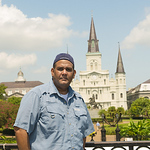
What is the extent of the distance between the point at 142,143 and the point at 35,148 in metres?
1.88

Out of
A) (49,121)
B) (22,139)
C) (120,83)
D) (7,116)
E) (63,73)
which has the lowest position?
(7,116)

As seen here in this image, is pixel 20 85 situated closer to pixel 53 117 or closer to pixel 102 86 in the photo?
pixel 102 86

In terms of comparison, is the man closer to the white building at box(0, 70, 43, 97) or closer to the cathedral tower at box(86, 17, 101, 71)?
the cathedral tower at box(86, 17, 101, 71)

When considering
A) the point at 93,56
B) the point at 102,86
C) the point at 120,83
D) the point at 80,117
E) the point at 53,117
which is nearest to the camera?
the point at 53,117

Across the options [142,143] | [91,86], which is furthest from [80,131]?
[91,86]

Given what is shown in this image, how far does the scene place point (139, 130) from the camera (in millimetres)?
8906

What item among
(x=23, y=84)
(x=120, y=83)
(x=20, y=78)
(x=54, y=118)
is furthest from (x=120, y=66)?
(x=54, y=118)

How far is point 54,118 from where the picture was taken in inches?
87.4

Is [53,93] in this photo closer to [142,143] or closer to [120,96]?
[142,143]

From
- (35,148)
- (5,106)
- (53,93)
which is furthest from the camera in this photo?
(5,106)

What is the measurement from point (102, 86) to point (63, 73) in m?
71.5

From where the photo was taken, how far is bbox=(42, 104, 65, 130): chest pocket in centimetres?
219

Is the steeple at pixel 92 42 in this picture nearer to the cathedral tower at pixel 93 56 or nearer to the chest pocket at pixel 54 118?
the cathedral tower at pixel 93 56

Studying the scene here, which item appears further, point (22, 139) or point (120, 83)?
point (120, 83)
